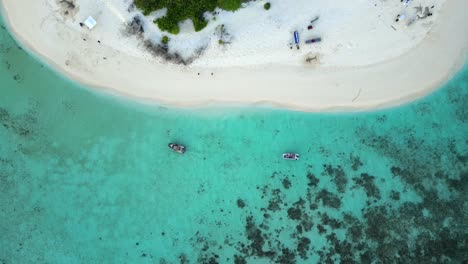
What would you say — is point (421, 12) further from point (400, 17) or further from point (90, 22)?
point (90, 22)

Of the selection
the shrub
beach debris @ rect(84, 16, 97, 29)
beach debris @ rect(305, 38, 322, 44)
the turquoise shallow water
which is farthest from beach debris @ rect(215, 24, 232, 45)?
beach debris @ rect(84, 16, 97, 29)

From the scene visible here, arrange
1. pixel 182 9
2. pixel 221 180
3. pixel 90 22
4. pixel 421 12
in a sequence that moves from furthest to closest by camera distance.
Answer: pixel 221 180
pixel 90 22
pixel 421 12
pixel 182 9

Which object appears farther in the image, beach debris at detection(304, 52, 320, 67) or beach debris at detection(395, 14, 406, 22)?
beach debris at detection(304, 52, 320, 67)

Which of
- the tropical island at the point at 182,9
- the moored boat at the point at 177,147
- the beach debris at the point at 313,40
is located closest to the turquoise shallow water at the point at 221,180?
the moored boat at the point at 177,147

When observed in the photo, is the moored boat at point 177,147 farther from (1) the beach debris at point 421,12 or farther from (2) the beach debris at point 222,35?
(1) the beach debris at point 421,12

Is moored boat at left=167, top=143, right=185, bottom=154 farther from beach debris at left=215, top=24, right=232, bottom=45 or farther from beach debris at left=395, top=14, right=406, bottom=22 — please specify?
beach debris at left=395, top=14, right=406, bottom=22

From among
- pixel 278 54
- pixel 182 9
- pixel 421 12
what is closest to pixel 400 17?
pixel 421 12
